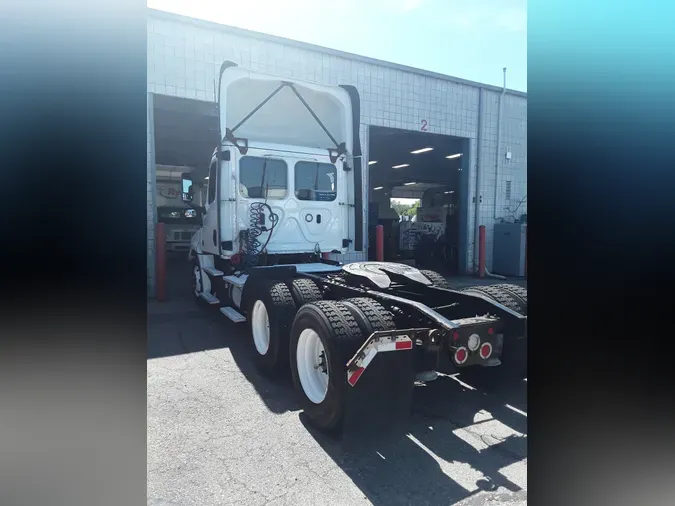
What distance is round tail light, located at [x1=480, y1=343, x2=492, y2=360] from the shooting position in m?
3.51

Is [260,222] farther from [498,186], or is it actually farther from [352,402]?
[498,186]

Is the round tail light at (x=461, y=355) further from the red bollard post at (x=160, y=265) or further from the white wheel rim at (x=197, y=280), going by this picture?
the red bollard post at (x=160, y=265)

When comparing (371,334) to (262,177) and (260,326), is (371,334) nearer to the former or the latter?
(260,326)

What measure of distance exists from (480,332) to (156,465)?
8.54ft

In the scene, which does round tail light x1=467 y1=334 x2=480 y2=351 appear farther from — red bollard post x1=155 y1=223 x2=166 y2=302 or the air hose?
red bollard post x1=155 y1=223 x2=166 y2=302

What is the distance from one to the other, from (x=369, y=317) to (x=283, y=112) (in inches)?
175

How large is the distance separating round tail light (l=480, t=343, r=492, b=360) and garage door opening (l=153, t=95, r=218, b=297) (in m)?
7.12

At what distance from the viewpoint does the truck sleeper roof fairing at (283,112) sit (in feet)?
20.4

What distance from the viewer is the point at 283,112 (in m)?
6.80

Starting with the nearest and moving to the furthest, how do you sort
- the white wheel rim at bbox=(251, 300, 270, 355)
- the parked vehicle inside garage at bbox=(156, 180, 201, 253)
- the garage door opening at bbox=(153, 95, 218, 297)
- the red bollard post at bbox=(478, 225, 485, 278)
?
1. the white wheel rim at bbox=(251, 300, 270, 355)
2. the garage door opening at bbox=(153, 95, 218, 297)
3. the red bollard post at bbox=(478, 225, 485, 278)
4. the parked vehicle inside garage at bbox=(156, 180, 201, 253)

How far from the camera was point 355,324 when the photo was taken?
3.42 m

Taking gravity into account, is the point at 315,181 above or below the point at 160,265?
above

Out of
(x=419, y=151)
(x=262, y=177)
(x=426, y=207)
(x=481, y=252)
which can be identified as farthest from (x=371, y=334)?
(x=426, y=207)

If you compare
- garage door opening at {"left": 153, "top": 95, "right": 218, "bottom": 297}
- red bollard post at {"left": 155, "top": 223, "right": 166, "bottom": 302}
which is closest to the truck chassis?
red bollard post at {"left": 155, "top": 223, "right": 166, "bottom": 302}
